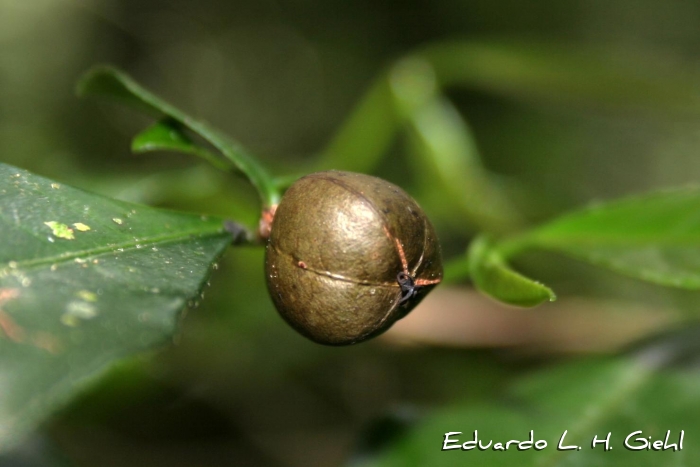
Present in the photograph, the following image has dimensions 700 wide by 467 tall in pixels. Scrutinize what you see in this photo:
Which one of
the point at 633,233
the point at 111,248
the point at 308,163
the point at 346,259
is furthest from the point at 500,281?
the point at 308,163

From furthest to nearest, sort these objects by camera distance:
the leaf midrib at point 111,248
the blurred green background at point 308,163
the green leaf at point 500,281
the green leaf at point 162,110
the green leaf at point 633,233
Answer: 1. the blurred green background at point 308,163
2. the green leaf at point 633,233
3. the green leaf at point 162,110
4. the green leaf at point 500,281
5. the leaf midrib at point 111,248

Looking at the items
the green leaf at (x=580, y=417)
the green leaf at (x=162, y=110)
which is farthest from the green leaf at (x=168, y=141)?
the green leaf at (x=580, y=417)

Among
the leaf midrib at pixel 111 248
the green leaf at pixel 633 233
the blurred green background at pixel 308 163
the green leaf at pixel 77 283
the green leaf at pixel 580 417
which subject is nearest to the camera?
the green leaf at pixel 77 283

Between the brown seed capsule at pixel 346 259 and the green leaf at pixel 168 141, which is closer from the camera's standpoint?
the brown seed capsule at pixel 346 259

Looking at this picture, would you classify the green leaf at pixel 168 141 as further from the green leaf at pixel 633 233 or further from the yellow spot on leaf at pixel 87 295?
the green leaf at pixel 633 233

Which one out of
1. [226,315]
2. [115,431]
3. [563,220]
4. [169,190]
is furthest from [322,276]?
[115,431]

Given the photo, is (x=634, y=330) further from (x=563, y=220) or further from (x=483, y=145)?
(x=483, y=145)

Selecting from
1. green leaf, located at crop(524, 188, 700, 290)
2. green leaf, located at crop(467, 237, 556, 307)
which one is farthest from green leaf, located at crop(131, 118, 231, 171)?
green leaf, located at crop(524, 188, 700, 290)
